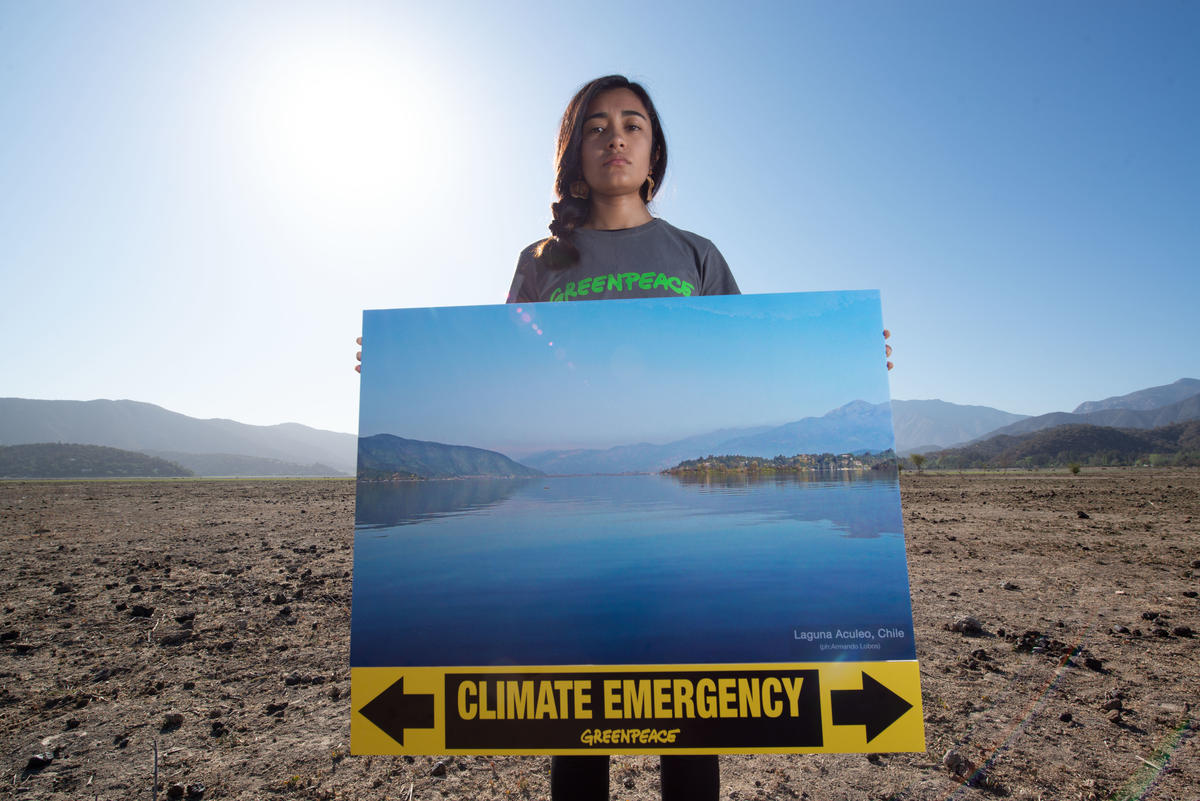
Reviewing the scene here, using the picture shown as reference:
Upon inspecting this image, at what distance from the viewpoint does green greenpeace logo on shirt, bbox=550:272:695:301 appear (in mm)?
2186

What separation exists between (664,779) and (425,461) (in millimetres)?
1302

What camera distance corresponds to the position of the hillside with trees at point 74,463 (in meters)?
114

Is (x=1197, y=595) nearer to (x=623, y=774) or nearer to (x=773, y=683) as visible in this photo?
(x=623, y=774)

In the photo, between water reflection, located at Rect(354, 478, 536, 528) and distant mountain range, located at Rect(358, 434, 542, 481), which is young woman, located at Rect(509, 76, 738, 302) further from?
water reflection, located at Rect(354, 478, 536, 528)

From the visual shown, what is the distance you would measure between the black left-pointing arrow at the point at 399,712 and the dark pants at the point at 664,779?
1.43ft

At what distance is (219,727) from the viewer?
3645mm

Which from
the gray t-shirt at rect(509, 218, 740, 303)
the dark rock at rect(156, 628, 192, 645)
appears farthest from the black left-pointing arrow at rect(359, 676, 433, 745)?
the dark rock at rect(156, 628, 192, 645)

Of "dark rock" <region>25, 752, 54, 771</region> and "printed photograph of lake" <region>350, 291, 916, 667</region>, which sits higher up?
"printed photograph of lake" <region>350, 291, 916, 667</region>

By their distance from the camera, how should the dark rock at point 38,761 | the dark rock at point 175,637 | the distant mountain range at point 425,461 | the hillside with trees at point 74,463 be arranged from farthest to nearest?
the hillside with trees at point 74,463, the dark rock at point 175,637, the dark rock at point 38,761, the distant mountain range at point 425,461

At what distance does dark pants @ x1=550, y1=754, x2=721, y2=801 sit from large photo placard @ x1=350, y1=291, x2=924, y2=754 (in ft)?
0.59

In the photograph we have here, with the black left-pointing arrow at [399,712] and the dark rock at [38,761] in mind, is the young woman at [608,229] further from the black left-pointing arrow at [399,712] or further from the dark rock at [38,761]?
the dark rock at [38,761]

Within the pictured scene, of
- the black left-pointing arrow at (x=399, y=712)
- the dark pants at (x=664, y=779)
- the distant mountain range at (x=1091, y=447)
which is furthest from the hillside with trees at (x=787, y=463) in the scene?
the distant mountain range at (x=1091, y=447)

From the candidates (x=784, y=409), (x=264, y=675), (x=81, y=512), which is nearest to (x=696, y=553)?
(x=784, y=409)

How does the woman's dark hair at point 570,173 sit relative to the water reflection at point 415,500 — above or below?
above
